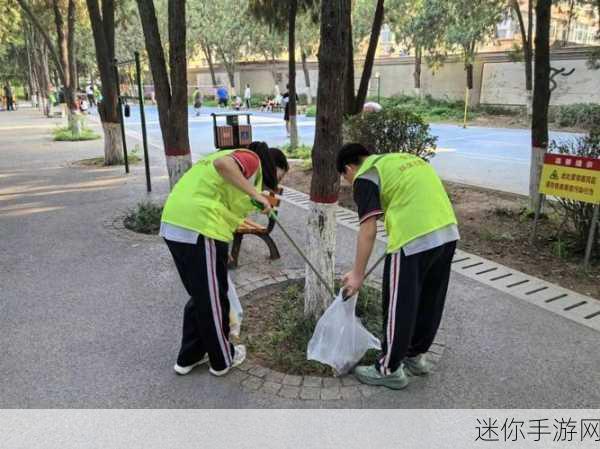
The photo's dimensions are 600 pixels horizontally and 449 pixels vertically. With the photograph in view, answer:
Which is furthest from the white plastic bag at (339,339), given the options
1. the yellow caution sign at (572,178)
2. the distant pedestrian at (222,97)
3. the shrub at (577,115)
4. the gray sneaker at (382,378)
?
the distant pedestrian at (222,97)

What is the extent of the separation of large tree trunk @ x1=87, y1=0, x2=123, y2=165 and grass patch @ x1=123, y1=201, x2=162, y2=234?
4.34m

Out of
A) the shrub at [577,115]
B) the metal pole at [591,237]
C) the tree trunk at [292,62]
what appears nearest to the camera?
the metal pole at [591,237]

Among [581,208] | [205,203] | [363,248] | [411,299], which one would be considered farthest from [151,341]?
[581,208]

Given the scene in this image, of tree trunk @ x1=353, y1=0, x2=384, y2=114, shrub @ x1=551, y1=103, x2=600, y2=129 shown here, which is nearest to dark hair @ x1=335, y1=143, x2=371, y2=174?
tree trunk @ x1=353, y1=0, x2=384, y2=114

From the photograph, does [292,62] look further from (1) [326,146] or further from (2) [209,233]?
(2) [209,233]

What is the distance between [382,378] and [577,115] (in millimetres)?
20000

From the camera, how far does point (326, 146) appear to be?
3354 mm

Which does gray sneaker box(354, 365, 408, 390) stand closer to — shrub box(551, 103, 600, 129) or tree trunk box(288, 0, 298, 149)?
tree trunk box(288, 0, 298, 149)

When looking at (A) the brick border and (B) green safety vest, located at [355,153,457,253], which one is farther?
(A) the brick border

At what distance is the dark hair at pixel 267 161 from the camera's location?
3158mm

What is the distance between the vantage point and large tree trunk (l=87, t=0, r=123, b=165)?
32.9ft

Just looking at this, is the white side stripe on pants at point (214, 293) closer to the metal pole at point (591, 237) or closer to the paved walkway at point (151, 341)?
the paved walkway at point (151, 341)

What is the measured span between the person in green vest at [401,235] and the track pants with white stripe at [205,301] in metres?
0.74
